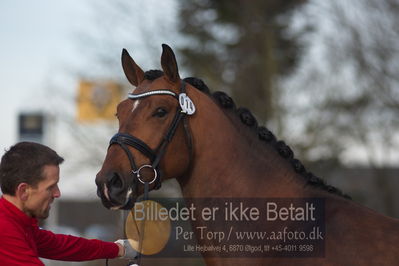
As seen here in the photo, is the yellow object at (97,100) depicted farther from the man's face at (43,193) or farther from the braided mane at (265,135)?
the man's face at (43,193)

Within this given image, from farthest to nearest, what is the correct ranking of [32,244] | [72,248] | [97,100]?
[97,100], [72,248], [32,244]

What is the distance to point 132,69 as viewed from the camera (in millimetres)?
4621

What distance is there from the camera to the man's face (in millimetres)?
3344

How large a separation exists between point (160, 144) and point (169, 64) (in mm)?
600

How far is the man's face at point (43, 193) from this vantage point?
3344 mm

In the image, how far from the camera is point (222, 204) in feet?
13.7

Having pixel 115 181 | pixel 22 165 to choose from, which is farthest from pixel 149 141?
pixel 22 165

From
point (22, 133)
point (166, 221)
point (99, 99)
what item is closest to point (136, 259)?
point (166, 221)

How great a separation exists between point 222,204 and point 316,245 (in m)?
0.70

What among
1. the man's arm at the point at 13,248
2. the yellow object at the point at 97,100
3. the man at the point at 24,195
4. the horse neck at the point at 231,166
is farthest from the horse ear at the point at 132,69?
the yellow object at the point at 97,100

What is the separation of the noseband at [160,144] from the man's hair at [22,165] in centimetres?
77

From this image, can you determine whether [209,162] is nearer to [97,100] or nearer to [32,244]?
[32,244]

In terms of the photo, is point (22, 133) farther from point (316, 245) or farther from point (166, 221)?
point (316, 245)

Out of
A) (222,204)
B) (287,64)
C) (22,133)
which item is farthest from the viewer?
(287,64)
